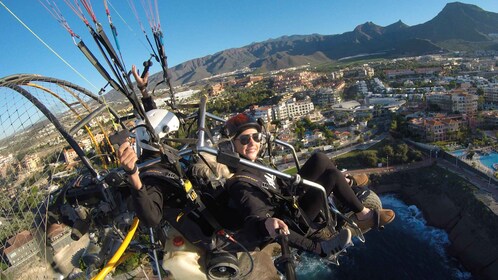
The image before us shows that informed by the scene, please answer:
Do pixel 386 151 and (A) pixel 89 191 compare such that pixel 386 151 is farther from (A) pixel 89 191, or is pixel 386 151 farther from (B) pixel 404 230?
(A) pixel 89 191

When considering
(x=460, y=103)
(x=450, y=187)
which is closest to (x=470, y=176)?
(x=450, y=187)

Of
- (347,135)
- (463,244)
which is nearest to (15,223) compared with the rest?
(463,244)

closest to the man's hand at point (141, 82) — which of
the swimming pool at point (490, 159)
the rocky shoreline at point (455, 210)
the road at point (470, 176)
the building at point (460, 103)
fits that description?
the rocky shoreline at point (455, 210)

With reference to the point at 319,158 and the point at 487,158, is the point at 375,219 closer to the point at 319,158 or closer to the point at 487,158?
the point at 319,158

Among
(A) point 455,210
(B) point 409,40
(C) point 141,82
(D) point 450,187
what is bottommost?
(A) point 455,210

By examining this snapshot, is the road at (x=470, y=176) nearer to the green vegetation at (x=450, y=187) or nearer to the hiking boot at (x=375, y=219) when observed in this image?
the green vegetation at (x=450, y=187)

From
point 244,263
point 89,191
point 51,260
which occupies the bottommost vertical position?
point 244,263
